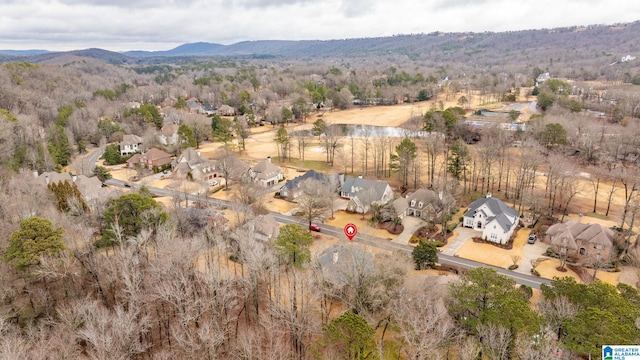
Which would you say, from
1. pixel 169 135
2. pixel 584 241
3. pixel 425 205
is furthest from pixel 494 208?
pixel 169 135

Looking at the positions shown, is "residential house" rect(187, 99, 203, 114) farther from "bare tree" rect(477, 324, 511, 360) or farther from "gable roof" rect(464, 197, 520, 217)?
"bare tree" rect(477, 324, 511, 360)

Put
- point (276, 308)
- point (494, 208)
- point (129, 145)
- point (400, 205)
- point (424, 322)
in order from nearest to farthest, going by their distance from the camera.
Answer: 1. point (424, 322)
2. point (276, 308)
3. point (494, 208)
4. point (400, 205)
5. point (129, 145)

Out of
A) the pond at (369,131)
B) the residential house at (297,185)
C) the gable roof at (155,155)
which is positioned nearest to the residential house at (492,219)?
the residential house at (297,185)

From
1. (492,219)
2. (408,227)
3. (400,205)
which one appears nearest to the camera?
(492,219)

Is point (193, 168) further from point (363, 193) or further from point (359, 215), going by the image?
point (363, 193)

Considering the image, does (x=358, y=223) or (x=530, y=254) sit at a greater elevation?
(x=358, y=223)

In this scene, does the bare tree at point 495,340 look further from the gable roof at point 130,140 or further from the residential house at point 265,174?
the gable roof at point 130,140
